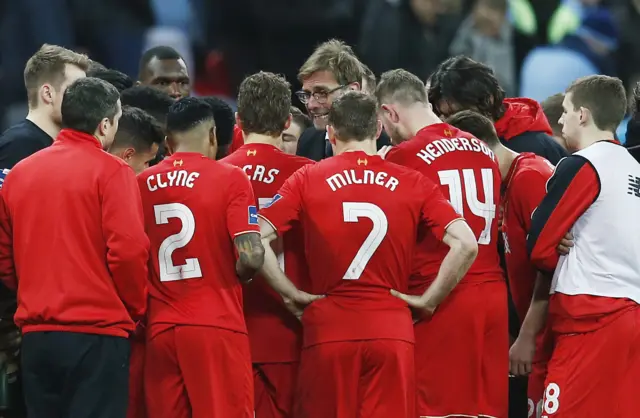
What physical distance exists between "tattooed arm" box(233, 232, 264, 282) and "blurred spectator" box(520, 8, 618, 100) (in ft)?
23.4

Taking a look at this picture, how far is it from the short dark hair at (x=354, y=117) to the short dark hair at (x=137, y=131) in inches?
39.0

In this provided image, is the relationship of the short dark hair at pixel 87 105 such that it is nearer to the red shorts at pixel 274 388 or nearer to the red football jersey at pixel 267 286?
the red football jersey at pixel 267 286

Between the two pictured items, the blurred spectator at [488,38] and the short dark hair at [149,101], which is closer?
the short dark hair at [149,101]

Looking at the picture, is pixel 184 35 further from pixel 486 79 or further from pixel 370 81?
pixel 486 79

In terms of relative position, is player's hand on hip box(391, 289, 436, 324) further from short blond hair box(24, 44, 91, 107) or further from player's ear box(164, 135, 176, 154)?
short blond hair box(24, 44, 91, 107)

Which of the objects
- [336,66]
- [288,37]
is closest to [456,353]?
[336,66]

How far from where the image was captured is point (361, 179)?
603 centimetres

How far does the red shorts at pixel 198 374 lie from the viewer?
593cm

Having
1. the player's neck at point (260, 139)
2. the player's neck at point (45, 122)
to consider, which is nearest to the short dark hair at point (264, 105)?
the player's neck at point (260, 139)

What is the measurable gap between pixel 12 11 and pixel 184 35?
174cm

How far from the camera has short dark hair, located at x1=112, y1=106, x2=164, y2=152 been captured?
650cm

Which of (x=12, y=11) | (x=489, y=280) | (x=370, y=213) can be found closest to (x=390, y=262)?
(x=370, y=213)

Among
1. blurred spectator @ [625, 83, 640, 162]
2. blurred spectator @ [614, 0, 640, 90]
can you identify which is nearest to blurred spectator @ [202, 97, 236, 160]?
blurred spectator @ [625, 83, 640, 162]

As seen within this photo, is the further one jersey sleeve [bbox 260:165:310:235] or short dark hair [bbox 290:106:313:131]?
short dark hair [bbox 290:106:313:131]
